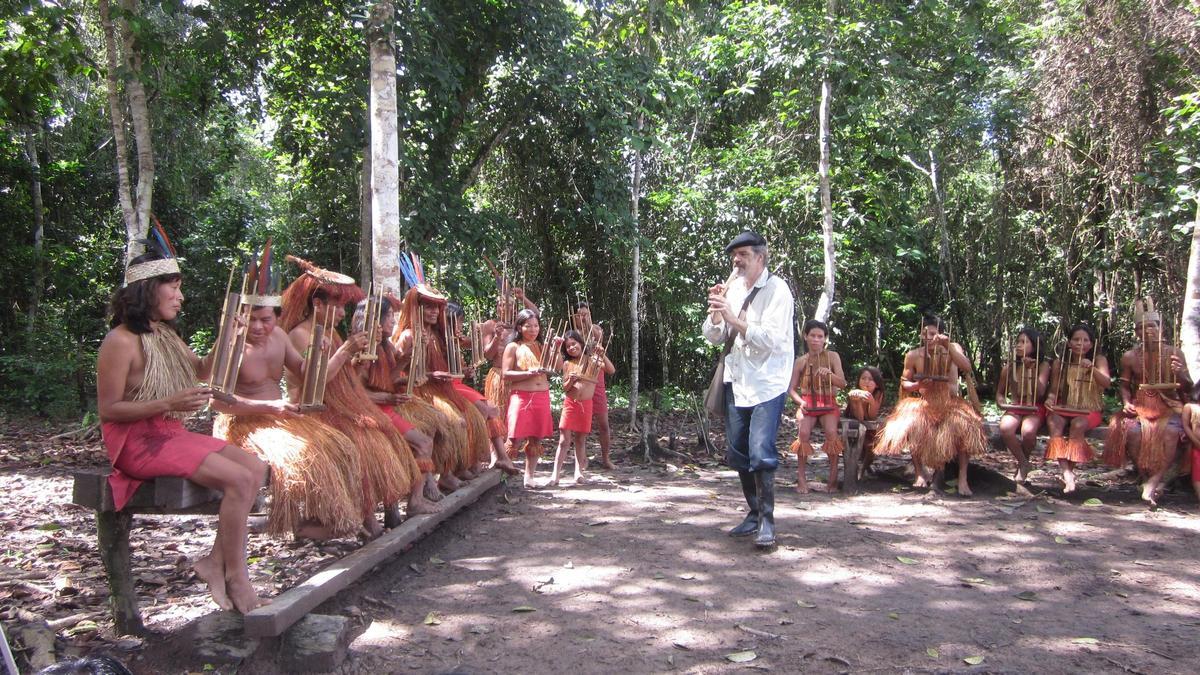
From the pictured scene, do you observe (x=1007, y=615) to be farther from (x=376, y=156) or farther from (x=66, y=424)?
(x=66, y=424)

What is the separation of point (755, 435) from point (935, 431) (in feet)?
8.09

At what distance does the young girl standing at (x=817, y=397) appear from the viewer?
6570 mm

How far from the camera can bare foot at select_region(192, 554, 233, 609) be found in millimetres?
3217

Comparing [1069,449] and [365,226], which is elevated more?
[365,226]

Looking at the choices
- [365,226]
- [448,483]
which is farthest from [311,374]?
[365,226]

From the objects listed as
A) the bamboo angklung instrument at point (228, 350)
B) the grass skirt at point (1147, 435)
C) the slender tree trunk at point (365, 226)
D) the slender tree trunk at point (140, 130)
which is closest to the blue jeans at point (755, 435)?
the bamboo angklung instrument at point (228, 350)

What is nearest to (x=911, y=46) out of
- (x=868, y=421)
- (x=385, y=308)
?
(x=868, y=421)

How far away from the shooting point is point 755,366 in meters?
4.62

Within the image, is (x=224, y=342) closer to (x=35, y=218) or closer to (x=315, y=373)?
(x=315, y=373)

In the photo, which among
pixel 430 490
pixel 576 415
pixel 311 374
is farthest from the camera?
pixel 576 415

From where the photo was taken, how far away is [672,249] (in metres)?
11.6

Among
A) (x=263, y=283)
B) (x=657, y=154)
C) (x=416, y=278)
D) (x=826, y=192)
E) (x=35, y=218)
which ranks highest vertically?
(x=657, y=154)

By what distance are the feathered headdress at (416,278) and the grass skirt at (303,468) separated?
1.83 m

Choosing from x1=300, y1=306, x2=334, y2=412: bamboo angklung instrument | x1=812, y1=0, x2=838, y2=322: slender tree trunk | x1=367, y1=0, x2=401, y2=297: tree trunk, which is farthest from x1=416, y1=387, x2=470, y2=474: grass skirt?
x1=812, y1=0, x2=838, y2=322: slender tree trunk
